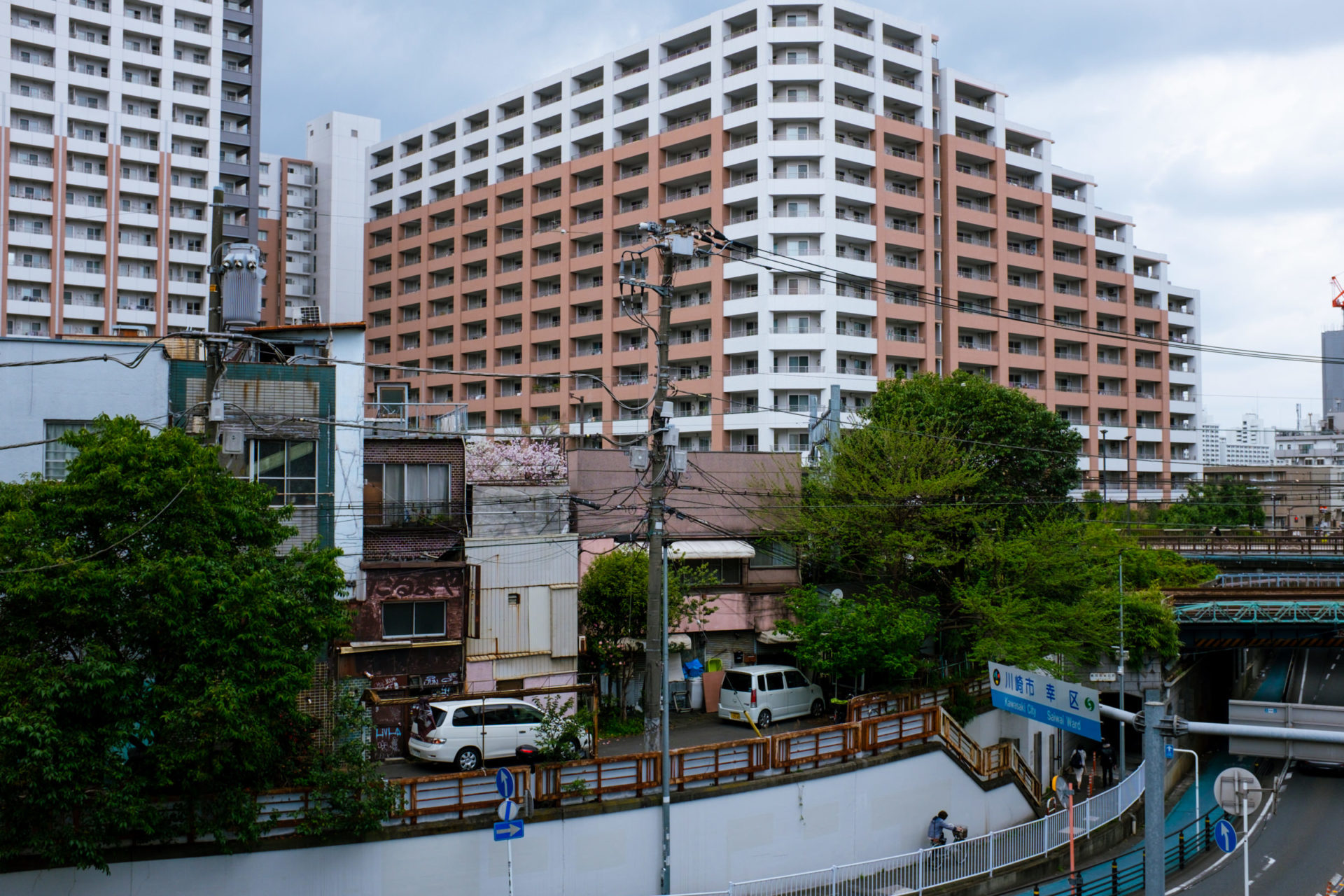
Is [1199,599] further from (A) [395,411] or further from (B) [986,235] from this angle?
(B) [986,235]

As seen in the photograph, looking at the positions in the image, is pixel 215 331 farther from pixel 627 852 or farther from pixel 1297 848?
pixel 1297 848

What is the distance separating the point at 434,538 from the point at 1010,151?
67.7 meters

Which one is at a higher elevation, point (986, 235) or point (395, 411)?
point (986, 235)

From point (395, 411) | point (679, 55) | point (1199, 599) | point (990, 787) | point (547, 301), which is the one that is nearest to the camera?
point (990, 787)

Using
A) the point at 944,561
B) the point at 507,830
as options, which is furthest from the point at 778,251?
the point at 507,830

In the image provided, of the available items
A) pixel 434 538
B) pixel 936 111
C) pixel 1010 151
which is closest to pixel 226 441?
pixel 434 538

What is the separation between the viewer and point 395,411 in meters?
37.2

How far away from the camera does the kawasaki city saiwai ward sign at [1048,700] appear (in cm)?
1440

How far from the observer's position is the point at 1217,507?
87.8 metres

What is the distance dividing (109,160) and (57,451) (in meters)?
64.5

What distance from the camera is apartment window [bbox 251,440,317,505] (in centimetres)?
2670

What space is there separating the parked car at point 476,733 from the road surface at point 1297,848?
18.1m

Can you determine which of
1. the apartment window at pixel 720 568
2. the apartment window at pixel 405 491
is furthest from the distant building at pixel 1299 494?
the apartment window at pixel 405 491

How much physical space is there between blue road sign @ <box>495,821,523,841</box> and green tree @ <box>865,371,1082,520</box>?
82.4 feet
